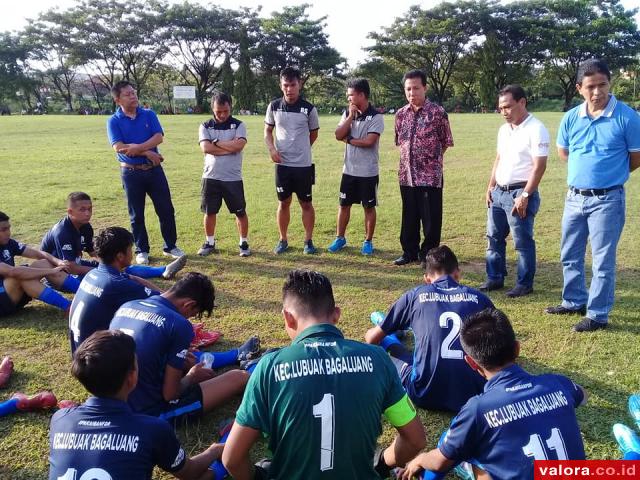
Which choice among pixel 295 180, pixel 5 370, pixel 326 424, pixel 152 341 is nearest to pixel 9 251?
pixel 5 370

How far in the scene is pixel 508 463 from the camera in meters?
2.25

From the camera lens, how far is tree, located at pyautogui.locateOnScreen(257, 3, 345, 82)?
176 feet

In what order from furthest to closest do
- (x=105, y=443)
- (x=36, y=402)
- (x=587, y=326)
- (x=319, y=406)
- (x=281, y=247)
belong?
(x=281, y=247) < (x=587, y=326) < (x=36, y=402) < (x=105, y=443) < (x=319, y=406)

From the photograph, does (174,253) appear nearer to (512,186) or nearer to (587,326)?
(512,186)

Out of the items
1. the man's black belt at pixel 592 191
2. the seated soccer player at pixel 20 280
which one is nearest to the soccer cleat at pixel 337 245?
the man's black belt at pixel 592 191

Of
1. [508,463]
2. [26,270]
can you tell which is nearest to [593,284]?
[508,463]

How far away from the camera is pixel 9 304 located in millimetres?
4945

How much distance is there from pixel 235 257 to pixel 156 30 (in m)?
57.0

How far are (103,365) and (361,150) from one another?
16.5ft

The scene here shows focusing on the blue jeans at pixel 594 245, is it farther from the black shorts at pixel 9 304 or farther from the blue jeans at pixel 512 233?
the black shorts at pixel 9 304

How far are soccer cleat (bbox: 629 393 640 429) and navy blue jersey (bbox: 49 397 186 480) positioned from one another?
9.45ft

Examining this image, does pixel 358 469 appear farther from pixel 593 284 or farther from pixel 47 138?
pixel 47 138

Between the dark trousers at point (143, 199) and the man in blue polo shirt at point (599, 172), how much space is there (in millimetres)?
4789

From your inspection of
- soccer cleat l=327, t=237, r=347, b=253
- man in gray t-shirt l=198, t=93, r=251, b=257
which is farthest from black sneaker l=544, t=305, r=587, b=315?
man in gray t-shirt l=198, t=93, r=251, b=257
